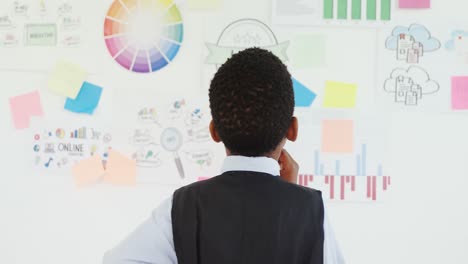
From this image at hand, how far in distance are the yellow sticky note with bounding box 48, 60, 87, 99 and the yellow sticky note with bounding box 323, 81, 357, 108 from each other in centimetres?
70

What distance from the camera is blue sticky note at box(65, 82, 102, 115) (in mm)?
1603

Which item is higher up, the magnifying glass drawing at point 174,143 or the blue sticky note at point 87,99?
the blue sticky note at point 87,99

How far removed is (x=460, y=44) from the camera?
60.2 inches

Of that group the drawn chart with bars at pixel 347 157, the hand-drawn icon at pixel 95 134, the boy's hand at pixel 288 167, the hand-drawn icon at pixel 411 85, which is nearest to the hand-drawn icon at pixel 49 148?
the hand-drawn icon at pixel 95 134

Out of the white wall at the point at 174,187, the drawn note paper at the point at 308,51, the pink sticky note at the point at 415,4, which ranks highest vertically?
the pink sticky note at the point at 415,4

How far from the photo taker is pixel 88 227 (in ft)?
5.32

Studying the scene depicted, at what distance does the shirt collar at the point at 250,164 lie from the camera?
34.9 inches

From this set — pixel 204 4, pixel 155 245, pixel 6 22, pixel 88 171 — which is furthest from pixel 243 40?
pixel 155 245

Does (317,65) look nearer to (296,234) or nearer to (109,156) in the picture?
(109,156)

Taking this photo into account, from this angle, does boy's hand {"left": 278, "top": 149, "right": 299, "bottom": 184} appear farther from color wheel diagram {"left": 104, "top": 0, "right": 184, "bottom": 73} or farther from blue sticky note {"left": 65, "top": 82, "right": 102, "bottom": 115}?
blue sticky note {"left": 65, "top": 82, "right": 102, "bottom": 115}

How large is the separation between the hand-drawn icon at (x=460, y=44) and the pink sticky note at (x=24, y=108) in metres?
1.18

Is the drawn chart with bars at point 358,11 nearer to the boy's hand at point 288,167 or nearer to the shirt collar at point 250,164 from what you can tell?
the boy's hand at point 288,167

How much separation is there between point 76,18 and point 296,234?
3.47 ft

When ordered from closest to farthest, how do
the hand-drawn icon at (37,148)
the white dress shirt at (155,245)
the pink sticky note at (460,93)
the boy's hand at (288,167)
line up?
the white dress shirt at (155,245) < the boy's hand at (288,167) < the pink sticky note at (460,93) < the hand-drawn icon at (37,148)
